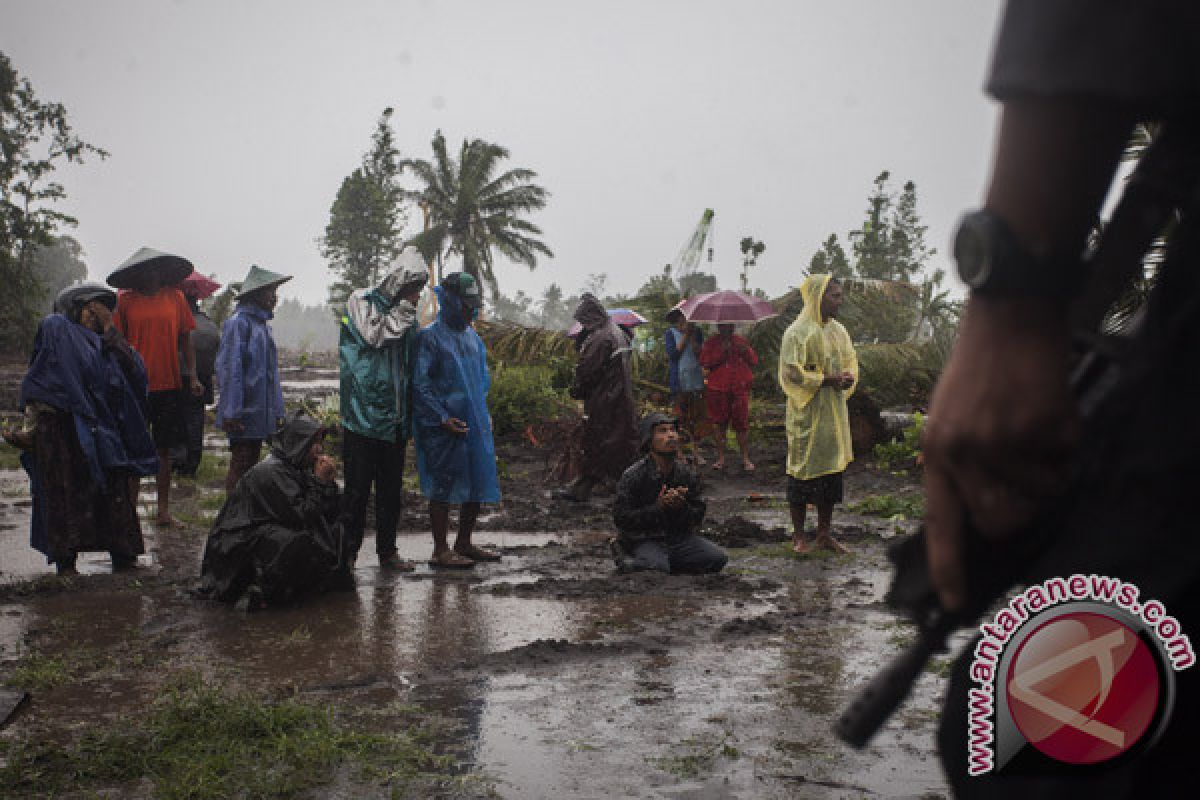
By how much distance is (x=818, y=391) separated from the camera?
6.39 meters

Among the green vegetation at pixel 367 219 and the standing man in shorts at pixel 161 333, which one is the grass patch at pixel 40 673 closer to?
the standing man in shorts at pixel 161 333

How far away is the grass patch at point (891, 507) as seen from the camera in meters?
8.26

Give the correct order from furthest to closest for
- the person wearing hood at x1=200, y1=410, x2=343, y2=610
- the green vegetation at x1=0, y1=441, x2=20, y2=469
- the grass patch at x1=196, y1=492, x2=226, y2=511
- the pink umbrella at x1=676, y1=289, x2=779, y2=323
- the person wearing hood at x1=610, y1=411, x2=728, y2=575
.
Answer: the pink umbrella at x1=676, y1=289, x2=779, y2=323, the green vegetation at x1=0, y1=441, x2=20, y2=469, the grass patch at x1=196, y1=492, x2=226, y2=511, the person wearing hood at x1=610, y1=411, x2=728, y2=575, the person wearing hood at x1=200, y1=410, x2=343, y2=610

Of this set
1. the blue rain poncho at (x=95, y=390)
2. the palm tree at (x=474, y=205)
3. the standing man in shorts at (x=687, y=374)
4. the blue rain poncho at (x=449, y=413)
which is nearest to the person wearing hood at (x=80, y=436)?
the blue rain poncho at (x=95, y=390)

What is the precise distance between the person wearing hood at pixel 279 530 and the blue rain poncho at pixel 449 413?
0.80 meters

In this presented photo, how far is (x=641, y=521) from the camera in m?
5.83

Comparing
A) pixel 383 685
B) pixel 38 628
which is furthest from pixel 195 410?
pixel 383 685

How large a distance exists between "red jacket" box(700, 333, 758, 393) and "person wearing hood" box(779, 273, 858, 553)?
4233 mm

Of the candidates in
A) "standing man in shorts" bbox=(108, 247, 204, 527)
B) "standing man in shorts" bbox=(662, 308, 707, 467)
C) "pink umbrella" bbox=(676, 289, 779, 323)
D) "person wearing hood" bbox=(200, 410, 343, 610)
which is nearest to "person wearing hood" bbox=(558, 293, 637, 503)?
"standing man in shorts" bbox=(662, 308, 707, 467)

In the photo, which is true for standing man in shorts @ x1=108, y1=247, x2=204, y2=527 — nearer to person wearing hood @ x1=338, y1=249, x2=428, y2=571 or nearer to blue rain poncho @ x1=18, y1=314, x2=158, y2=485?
blue rain poncho @ x1=18, y1=314, x2=158, y2=485

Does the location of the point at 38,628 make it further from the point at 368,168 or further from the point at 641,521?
the point at 368,168

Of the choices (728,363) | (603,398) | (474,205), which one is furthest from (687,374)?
(474,205)

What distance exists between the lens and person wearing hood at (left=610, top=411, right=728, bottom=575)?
580 cm
